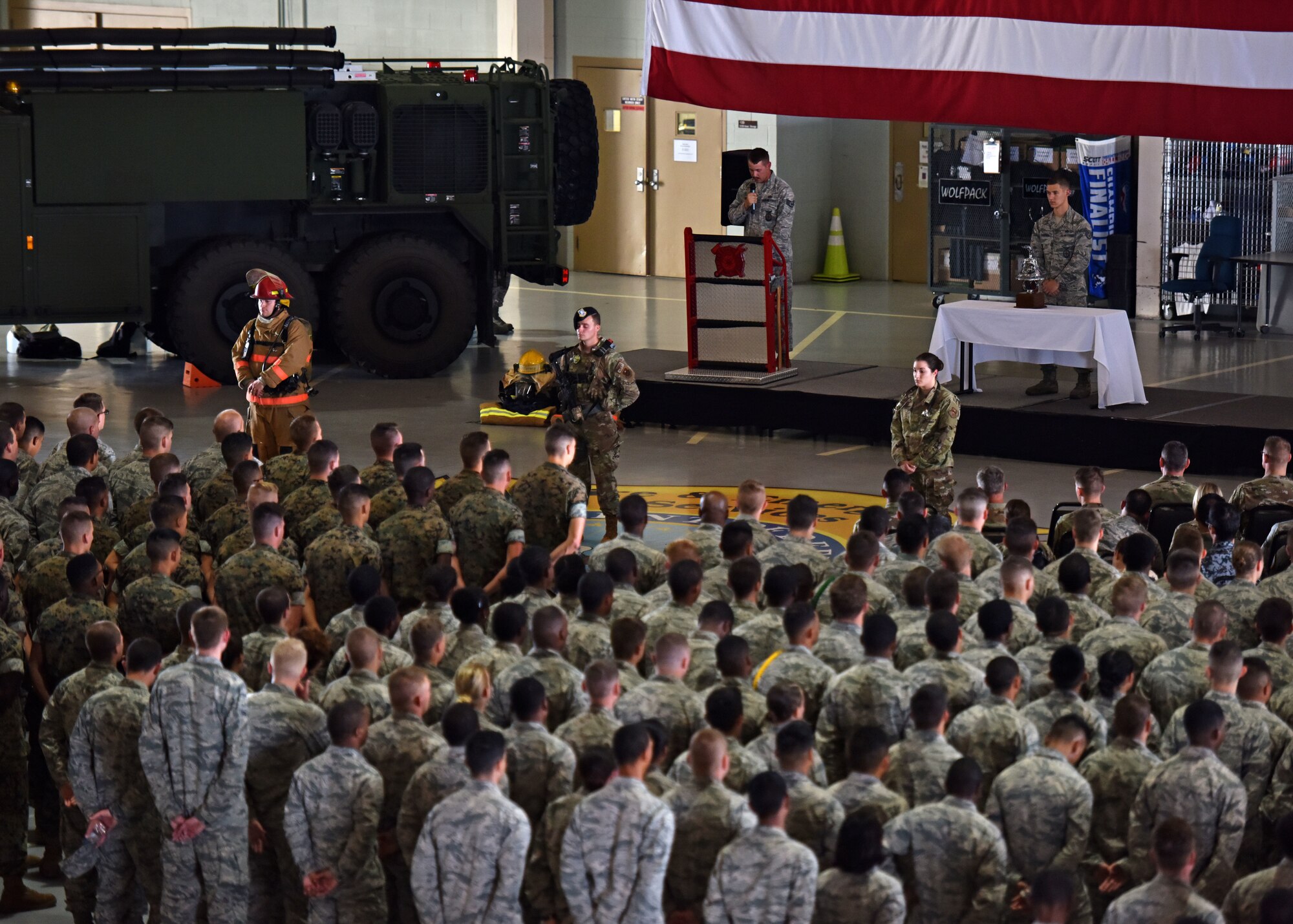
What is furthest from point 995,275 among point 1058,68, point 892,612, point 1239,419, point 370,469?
point 892,612

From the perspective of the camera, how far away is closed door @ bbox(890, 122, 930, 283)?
25.3 metres

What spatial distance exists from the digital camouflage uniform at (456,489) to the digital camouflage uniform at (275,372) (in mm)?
2650

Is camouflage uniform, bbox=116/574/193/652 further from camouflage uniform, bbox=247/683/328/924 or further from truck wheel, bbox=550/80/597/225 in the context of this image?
truck wheel, bbox=550/80/597/225

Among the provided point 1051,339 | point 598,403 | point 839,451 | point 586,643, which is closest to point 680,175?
point 839,451

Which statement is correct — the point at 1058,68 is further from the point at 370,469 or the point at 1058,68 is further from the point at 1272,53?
the point at 370,469

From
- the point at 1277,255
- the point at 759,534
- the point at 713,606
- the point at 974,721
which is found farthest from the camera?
the point at 1277,255

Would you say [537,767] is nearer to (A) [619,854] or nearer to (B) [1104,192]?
(A) [619,854]

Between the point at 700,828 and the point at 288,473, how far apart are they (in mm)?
4666

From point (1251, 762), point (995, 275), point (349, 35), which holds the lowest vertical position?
point (1251, 762)

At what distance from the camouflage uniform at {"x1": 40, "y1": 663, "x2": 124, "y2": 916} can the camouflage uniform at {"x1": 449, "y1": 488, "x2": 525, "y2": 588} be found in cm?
226

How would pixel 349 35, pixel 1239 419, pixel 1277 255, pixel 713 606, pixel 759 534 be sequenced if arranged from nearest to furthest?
pixel 713 606 → pixel 759 534 → pixel 1239 419 → pixel 1277 255 → pixel 349 35

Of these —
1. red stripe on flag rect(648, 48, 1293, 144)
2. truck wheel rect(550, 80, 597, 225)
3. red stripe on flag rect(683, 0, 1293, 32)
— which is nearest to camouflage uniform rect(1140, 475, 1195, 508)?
red stripe on flag rect(648, 48, 1293, 144)

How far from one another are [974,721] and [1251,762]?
0.89m

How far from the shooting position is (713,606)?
682 centimetres
